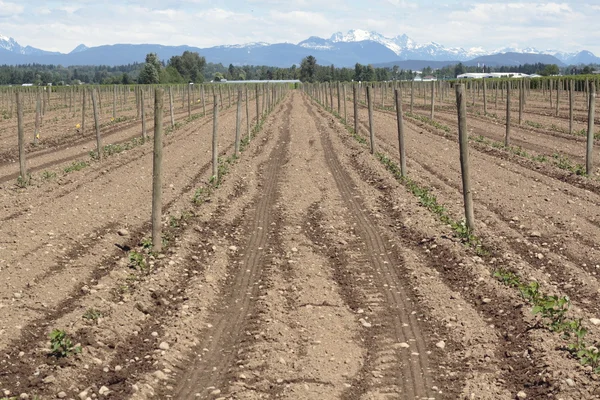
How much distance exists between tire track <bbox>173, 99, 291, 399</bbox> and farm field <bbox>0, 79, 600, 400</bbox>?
29mm

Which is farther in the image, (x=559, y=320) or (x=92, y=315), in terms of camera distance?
(x=92, y=315)

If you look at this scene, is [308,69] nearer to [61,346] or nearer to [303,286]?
[303,286]

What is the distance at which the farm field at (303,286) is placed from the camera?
20.5 feet

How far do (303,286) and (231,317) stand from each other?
4.06 feet

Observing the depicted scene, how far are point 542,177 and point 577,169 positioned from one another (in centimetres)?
178

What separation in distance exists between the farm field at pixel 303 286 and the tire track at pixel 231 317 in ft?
0.10

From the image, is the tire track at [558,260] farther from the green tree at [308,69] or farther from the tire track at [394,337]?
the green tree at [308,69]

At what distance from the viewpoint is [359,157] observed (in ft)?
68.6

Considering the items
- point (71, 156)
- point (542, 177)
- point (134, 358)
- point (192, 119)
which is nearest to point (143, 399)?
point (134, 358)

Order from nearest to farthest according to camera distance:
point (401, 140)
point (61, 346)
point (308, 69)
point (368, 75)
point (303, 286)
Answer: point (61, 346), point (303, 286), point (401, 140), point (368, 75), point (308, 69)

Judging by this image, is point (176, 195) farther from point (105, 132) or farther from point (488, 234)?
point (105, 132)

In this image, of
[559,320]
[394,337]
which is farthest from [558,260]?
[394,337]

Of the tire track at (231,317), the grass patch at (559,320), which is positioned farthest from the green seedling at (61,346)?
the grass patch at (559,320)

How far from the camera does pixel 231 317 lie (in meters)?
7.91
